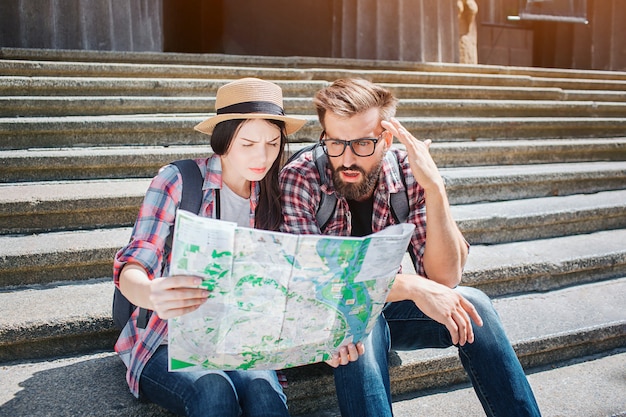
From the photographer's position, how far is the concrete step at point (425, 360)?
1.91 metres

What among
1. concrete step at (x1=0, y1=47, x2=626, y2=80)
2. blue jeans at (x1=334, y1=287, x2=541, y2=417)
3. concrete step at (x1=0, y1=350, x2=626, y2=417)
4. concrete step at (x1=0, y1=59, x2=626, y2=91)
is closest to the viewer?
blue jeans at (x1=334, y1=287, x2=541, y2=417)

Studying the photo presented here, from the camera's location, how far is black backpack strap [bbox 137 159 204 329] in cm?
179

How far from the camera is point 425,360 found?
232 centimetres

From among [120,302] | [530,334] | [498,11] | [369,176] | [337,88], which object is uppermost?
[498,11]

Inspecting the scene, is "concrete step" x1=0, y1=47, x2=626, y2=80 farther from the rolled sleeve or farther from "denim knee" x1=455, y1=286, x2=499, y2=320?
"denim knee" x1=455, y1=286, x2=499, y2=320

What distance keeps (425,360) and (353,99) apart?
41.8 inches

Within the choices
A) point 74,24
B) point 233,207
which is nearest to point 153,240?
point 233,207

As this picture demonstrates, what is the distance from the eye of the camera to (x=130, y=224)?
2963mm

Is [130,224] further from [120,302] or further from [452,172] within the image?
[452,172]

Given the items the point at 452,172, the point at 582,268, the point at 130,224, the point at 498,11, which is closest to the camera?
the point at 130,224

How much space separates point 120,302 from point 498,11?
27.2 ft

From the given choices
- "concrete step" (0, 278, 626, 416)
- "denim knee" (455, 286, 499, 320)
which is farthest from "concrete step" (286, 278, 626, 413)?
"denim knee" (455, 286, 499, 320)

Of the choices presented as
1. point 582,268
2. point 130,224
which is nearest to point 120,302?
point 130,224

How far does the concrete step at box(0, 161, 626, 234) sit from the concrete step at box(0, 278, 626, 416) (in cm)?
48
